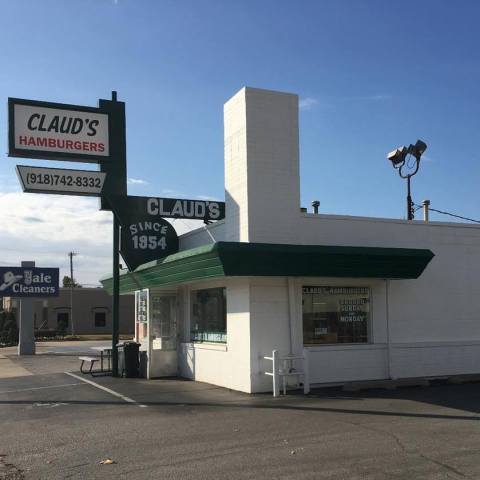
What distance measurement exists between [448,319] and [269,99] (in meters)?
7.24

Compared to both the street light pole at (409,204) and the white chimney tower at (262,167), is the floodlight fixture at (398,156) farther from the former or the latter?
the white chimney tower at (262,167)

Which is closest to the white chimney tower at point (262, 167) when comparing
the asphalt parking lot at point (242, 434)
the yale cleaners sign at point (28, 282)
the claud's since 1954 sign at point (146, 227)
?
the asphalt parking lot at point (242, 434)

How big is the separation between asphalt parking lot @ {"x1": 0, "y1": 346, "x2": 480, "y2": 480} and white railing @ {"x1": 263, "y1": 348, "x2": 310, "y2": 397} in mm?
366

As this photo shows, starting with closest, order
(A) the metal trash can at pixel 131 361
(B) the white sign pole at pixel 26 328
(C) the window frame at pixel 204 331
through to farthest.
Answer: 1. (C) the window frame at pixel 204 331
2. (A) the metal trash can at pixel 131 361
3. (B) the white sign pole at pixel 26 328

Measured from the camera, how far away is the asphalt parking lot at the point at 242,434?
7473 mm

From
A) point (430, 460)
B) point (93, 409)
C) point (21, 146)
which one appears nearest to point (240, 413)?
point (93, 409)

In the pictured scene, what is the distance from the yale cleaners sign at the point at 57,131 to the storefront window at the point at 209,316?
17.3 ft

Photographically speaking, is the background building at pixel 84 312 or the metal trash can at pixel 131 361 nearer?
the metal trash can at pixel 131 361

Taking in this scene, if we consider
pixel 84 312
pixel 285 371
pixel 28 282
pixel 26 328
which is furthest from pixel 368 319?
pixel 84 312

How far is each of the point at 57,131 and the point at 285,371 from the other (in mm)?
9738

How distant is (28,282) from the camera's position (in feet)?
107

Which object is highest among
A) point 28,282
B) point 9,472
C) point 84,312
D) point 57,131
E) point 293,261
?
point 57,131

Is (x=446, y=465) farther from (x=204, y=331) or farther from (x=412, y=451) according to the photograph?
(x=204, y=331)

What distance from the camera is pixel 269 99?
47.5 feet
